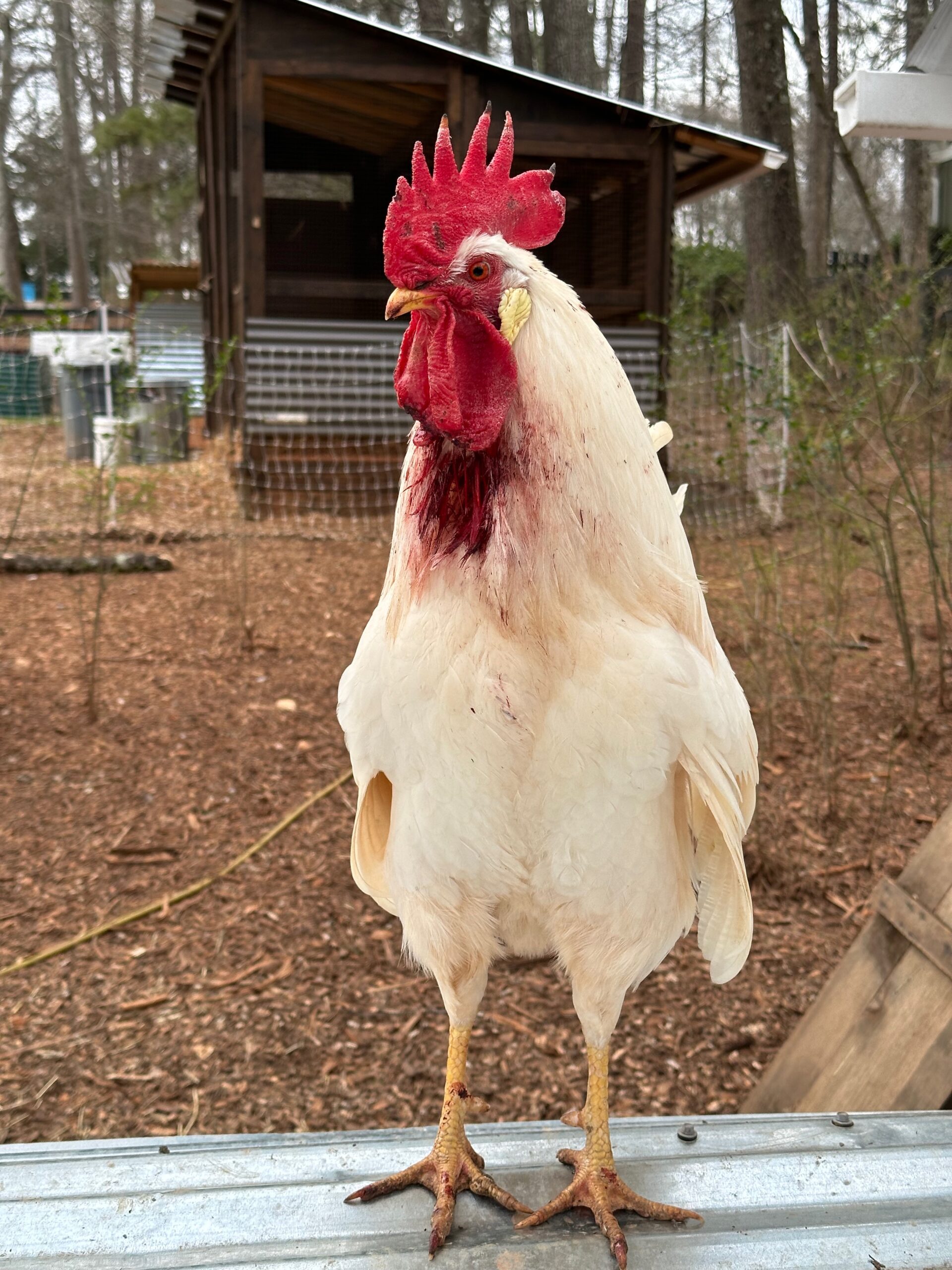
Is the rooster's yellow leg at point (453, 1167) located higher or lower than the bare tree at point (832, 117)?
lower

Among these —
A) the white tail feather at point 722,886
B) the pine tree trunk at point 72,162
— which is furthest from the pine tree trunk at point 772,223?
the pine tree trunk at point 72,162

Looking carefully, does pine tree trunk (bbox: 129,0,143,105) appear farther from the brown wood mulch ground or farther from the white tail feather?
the white tail feather

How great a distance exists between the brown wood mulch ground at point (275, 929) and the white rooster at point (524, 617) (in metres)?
1.50

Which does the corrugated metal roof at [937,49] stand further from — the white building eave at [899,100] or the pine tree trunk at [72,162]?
the pine tree trunk at [72,162]

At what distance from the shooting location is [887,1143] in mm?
2102

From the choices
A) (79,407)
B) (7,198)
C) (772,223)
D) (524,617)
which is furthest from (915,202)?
(7,198)

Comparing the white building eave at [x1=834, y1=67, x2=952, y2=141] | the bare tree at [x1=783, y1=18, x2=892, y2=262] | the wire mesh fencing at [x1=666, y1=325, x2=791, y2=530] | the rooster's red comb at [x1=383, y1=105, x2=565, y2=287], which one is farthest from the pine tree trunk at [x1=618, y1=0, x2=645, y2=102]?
the rooster's red comb at [x1=383, y1=105, x2=565, y2=287]

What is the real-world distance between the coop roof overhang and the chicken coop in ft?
0.08

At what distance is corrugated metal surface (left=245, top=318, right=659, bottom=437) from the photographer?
9.39m

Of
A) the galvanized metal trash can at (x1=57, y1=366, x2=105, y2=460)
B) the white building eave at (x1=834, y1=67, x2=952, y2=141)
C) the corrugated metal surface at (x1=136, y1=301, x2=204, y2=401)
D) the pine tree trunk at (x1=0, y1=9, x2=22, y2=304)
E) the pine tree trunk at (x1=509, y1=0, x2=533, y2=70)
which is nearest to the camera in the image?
the white building eave at (x1=834, y1=67, x2=952, y2=141)

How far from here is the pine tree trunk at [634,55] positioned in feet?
12.5

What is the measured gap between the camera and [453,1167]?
6.40ft

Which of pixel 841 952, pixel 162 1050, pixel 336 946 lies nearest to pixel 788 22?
pixel 841 952

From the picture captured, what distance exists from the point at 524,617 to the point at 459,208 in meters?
0.67
